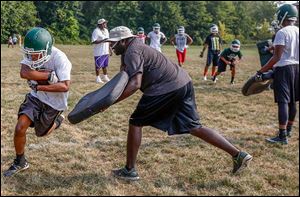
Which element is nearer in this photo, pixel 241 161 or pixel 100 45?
pixel 241 161

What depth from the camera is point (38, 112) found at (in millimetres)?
4422

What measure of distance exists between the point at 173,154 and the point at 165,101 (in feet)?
4.29

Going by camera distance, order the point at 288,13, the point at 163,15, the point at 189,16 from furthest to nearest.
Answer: the point at 189,16
the point at 163,15
the point at 288,13

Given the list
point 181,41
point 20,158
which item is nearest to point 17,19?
point 20,158

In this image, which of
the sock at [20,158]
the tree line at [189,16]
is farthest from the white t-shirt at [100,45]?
the tree line at [189,16]

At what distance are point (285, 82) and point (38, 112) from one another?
3.32 meters

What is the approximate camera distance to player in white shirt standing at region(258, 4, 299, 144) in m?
5.66

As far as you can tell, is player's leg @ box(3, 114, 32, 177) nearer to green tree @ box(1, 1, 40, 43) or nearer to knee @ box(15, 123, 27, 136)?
knee @ box(15, 123, 27, 136)

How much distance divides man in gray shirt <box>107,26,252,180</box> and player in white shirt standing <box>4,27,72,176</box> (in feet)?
1.94

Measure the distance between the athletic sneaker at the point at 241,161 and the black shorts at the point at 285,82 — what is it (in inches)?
66.1

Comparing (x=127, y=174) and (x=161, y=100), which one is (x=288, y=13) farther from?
(x=127, y=174)

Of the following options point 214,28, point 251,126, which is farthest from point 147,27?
point 251,126

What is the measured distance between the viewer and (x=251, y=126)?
7.04 meters

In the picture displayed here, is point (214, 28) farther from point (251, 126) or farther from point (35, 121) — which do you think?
point (35, 121)
